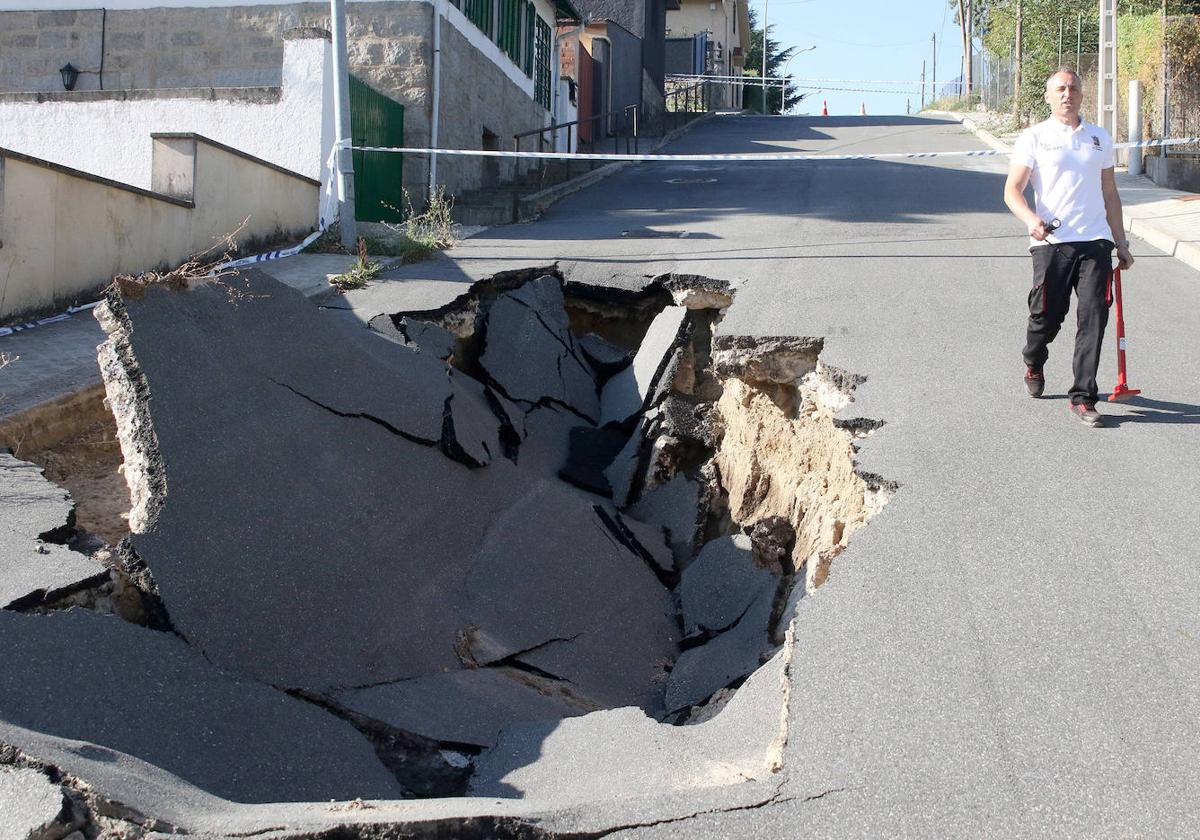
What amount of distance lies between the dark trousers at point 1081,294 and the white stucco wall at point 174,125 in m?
8.75

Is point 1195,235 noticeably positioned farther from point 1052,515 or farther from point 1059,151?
point 1052,515

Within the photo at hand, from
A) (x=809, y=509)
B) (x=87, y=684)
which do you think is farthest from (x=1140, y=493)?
(x=87, y=684)

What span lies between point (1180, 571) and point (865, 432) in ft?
6.45

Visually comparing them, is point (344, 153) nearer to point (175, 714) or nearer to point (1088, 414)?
point (1088, 414)

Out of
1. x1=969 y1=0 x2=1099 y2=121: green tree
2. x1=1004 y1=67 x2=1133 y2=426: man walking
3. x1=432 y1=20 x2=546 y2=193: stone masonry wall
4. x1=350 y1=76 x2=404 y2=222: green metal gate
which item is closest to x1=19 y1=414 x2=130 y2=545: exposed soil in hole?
x1=1004 y1=67 x2=1133 y2=426: man walking

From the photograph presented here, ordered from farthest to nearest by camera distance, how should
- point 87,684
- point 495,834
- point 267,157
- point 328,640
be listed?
point 267,157
point 328,640
point 87,684
point 495,834

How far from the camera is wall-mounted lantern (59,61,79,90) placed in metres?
14.5

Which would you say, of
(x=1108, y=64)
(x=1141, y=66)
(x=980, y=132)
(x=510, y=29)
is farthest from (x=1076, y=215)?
(x=980, y=132)

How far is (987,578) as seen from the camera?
13.3 ft

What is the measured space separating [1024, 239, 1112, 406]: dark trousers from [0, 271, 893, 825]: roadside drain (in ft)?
4.13

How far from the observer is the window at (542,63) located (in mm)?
21641

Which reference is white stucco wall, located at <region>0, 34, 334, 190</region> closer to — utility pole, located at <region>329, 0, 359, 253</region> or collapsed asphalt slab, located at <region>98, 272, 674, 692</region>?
utility pole, located at <region>329, 0, 359, 253</region>

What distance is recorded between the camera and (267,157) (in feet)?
41.8

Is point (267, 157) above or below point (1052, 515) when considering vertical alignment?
above
